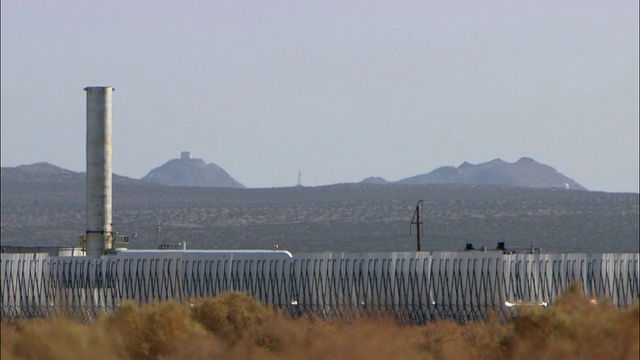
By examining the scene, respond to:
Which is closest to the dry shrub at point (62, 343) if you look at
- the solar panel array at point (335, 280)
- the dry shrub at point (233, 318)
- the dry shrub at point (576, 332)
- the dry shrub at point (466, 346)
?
the dry shrub at point (233, 318)

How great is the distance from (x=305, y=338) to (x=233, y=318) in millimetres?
3410

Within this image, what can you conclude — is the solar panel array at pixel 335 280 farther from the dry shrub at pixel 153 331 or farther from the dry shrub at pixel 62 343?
the dry shrub at pixel 62 343

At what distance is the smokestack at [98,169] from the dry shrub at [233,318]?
34.2 meters

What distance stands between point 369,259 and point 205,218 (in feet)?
338

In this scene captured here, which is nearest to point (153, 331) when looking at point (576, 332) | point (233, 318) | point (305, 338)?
point (233, 318)

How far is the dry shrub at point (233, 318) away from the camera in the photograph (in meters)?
26.6

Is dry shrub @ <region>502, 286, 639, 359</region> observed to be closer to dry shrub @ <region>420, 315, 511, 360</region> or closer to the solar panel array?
dry shrub @ <region>420, 315, 511, 360</region>

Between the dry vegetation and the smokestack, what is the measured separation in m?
35.4

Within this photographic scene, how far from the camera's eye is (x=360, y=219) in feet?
468

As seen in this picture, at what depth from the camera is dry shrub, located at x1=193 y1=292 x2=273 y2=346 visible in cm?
2662

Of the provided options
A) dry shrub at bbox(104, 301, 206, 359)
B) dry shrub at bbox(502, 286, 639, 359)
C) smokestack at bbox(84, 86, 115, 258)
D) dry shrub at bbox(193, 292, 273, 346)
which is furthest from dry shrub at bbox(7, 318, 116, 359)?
smokestack at bbox(84, 86, 115, 258)

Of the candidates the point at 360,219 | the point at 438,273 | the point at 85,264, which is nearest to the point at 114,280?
the point at 85,264

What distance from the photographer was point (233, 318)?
1089 inches

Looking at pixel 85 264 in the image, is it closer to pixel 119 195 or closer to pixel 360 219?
pixel 360 219
